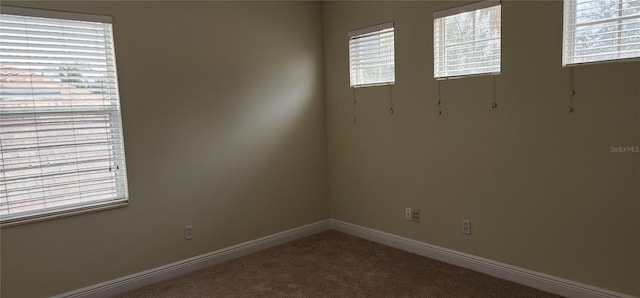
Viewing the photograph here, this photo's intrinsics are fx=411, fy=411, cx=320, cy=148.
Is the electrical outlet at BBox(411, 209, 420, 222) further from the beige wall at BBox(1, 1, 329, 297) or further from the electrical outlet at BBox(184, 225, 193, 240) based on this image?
the electrical outlet at BBox(184, 225, 193, 240)

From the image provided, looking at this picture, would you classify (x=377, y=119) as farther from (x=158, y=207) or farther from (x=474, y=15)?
(x=158, y=207)

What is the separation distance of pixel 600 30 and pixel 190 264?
329 cm

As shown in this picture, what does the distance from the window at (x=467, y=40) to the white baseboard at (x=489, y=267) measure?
142 cm

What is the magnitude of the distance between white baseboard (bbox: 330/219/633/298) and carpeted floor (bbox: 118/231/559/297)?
6 cm

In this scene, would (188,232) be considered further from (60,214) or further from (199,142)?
(60,214)

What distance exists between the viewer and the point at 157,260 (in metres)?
3.15

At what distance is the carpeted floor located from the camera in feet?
9.48

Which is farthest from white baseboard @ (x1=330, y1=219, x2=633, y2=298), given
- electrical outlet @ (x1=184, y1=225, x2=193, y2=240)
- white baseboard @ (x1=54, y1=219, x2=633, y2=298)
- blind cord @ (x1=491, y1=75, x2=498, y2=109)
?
electrical outlet @ (x1=184, y1=225, x2=193, y2=240)

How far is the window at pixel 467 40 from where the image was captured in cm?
291

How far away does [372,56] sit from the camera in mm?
3734

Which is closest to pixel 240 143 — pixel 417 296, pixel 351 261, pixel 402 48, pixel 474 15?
pixel 351 261

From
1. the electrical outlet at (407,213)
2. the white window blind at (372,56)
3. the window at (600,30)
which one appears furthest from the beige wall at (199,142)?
the window at (600,30)

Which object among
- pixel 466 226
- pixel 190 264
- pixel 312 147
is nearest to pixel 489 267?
pixel 466 226

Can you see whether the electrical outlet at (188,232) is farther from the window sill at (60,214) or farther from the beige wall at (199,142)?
the window sill at (60,214)
